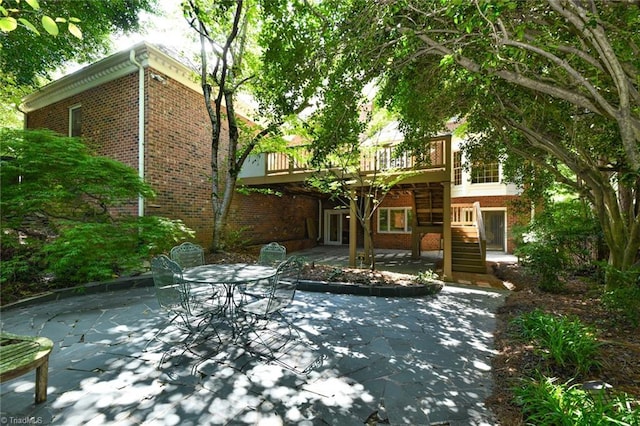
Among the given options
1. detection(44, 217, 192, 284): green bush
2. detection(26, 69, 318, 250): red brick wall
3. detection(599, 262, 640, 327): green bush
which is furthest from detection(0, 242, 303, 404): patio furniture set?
detection(26, 69, 318, 250): red brick wall

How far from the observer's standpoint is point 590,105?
3477 mm

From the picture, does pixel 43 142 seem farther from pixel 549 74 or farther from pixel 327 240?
pixel 327 240

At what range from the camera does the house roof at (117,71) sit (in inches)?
278

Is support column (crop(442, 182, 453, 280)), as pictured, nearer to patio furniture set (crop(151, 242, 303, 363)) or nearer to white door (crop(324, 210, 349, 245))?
patio furniture set (crop(151, 242, 303, 363))

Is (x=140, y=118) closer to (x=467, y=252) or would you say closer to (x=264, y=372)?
(x=264, y=372)

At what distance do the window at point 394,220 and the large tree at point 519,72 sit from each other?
785cm

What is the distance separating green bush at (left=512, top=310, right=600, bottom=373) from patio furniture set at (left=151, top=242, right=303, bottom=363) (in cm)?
265

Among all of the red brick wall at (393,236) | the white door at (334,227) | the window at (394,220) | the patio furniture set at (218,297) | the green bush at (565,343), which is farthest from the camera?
the white door at (334,227)

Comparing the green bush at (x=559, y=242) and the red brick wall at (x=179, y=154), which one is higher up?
the red brick wall at (x=179, y=154)

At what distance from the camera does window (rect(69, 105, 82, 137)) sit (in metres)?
8.50

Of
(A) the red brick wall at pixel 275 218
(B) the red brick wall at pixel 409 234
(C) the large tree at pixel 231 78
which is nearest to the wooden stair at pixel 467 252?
(B) the red brick wall at pixel 409 234

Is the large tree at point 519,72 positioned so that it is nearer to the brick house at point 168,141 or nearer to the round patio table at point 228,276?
the brick house at point 168,141

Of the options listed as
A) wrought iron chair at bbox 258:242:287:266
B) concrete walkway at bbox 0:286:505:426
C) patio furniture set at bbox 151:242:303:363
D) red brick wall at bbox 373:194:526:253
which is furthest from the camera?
red brick wall at bbox 373:194:526:253

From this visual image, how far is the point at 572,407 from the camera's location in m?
1.80
